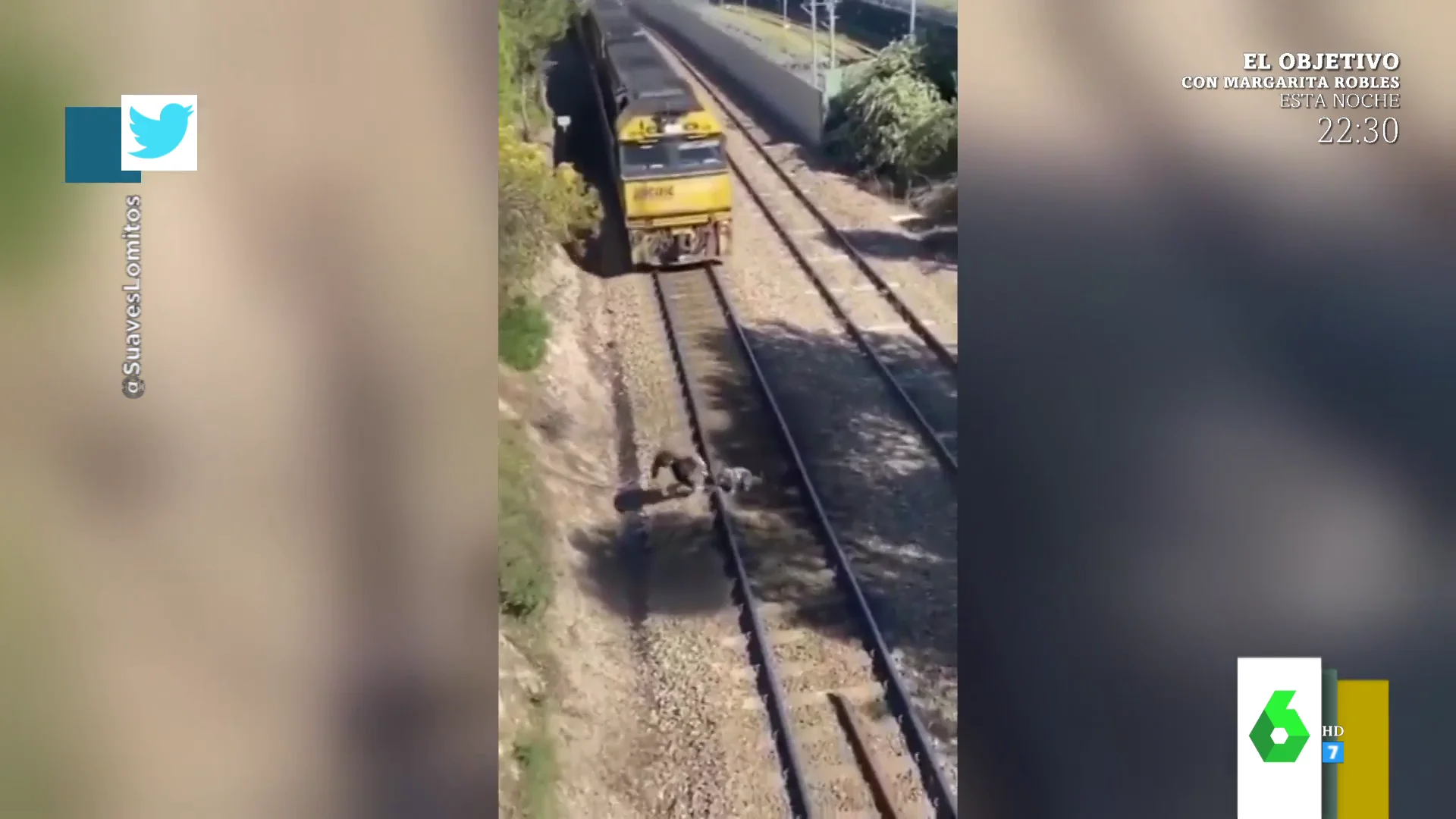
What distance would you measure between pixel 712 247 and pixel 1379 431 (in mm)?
1716

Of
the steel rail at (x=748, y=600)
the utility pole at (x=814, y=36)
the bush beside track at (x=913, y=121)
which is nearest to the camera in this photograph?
the steel rail at (x=748, y=600)

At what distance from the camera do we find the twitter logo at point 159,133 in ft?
10.7

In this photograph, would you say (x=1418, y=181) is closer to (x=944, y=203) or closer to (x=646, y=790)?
(x=944, y=203)

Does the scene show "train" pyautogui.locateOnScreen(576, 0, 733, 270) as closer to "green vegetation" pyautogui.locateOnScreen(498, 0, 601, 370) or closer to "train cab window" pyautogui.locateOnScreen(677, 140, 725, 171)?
"train cab window" pyautogui.locateOnScreen(677, 140, 725, 171)

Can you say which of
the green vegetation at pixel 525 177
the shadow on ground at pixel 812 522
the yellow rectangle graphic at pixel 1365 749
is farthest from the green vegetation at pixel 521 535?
the yellow rectangle graphic at pixel 1365 749

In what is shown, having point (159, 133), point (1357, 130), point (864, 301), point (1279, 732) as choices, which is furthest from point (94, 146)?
point (1279, 732)

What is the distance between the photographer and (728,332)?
3.39 metres

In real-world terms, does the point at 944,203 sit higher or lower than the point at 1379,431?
higher

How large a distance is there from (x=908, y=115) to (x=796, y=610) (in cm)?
126

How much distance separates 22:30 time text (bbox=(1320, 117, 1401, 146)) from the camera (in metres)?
3.32

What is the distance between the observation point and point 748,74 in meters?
3.42

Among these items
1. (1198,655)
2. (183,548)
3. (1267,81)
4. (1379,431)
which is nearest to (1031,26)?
(1267,81)

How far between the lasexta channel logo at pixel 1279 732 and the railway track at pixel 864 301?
98 cm

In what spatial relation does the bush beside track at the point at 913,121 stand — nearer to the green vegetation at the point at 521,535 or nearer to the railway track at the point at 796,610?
the railway track at the point at 796,610
